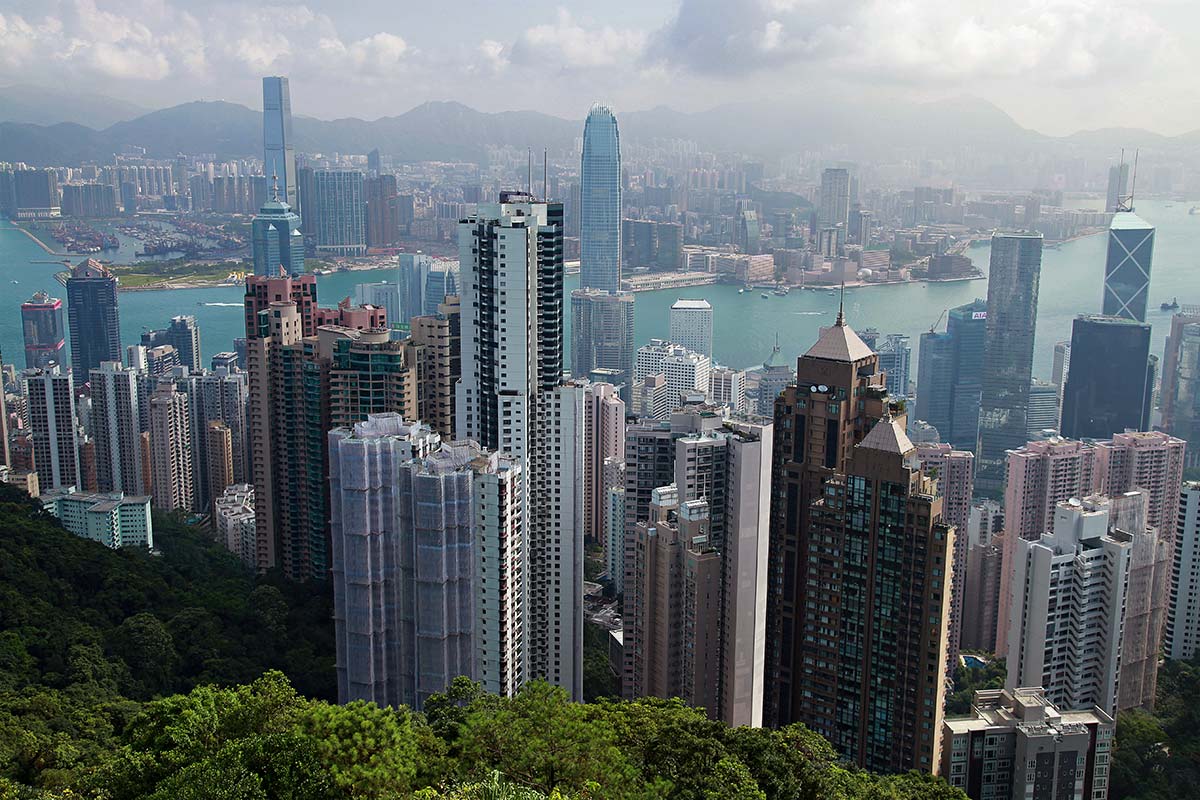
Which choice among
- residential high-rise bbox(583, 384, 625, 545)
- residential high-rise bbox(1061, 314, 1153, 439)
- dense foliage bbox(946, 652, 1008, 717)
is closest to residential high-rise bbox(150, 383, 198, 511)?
residential high-rise bbox(583, 384, 625, 545)

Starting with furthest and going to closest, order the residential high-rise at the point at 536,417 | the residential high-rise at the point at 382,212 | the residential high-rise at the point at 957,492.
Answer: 1. the residential high-rise at the point at 382,212
2. the residential high-rise at the point at 957,492
3. the residential high-rise at the point at 536,417

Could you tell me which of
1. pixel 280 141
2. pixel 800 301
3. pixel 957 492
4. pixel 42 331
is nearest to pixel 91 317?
pixel 42 331

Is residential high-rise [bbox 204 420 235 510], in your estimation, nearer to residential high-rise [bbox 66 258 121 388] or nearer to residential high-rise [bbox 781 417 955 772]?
residential high-rise [bbox 66 258 121 388]

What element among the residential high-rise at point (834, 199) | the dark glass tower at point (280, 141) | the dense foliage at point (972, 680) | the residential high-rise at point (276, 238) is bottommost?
the dense foliage at point (972, 680)

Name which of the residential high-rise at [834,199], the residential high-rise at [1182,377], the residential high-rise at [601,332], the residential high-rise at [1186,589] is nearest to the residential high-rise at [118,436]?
the residential high-rise at [601,332]

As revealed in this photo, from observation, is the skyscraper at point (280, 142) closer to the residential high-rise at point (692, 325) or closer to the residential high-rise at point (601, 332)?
the residential high-rise at point (601, 332)

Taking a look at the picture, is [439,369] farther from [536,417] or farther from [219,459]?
[219,459]
